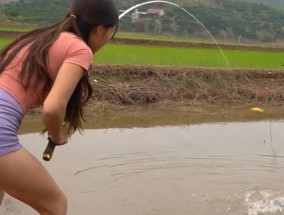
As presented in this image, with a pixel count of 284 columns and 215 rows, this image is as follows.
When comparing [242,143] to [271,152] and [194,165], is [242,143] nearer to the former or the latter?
[271,152]

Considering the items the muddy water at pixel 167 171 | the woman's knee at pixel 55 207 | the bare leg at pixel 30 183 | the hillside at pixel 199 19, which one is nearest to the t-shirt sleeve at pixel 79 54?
the bare leg at pixel 30 183

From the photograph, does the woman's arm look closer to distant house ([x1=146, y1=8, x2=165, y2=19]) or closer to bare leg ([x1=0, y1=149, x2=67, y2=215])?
bare leg ([x1=0, y1=149, x2=67, y2=215])

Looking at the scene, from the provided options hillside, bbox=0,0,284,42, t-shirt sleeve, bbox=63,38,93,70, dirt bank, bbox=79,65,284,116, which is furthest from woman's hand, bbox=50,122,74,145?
hillside, bbox=0,0,284,42

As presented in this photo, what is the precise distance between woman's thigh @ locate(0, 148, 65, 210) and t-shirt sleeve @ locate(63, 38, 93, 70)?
37 cm

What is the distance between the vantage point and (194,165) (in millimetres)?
5398

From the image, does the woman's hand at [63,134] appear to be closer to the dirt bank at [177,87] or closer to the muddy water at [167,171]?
the muddy water at [167,171]

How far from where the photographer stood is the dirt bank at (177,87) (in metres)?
9.31

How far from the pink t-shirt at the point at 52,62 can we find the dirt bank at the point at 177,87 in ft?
21.0

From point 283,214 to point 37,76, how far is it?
102 inches

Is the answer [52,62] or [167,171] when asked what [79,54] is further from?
[167,171]

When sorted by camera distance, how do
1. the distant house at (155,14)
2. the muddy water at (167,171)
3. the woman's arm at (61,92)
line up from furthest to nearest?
the distant house at (155,14) < the muddy water at (167,171) < the woman's arm at (61,92)

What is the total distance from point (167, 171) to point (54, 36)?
3251 mm

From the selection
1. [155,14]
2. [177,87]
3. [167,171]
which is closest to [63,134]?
[167,171]

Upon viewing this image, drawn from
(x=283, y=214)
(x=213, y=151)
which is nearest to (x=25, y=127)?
(x=213, y=151)
